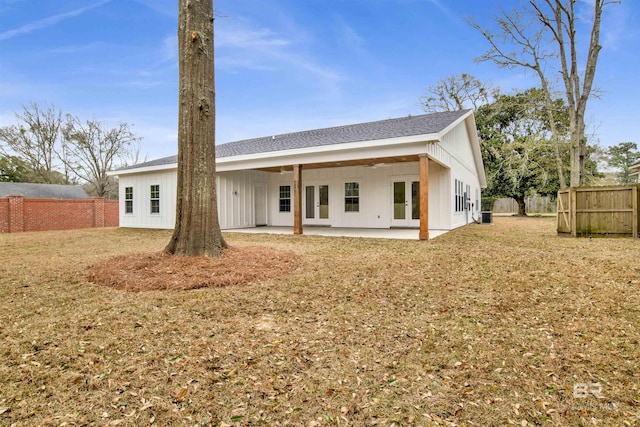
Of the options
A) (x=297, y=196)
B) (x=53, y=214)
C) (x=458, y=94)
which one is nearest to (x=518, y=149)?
(x=458, y=94)

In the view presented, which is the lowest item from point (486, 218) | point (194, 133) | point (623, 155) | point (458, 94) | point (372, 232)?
point (372, 232)

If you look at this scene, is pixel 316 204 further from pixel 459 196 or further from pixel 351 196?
pixel 459 196

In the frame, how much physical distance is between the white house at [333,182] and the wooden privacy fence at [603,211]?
3673 mm

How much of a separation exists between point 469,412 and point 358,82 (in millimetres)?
17700

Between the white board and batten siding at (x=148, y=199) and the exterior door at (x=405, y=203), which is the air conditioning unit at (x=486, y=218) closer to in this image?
the exterior door at (x=405, y=203)

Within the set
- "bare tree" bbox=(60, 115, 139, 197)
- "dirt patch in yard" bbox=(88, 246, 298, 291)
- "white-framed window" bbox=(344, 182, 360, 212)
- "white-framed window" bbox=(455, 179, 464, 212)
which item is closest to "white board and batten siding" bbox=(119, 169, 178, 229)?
"white-framed window" bbox=(344, 182, 360, 212)

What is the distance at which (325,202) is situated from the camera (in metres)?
14.4

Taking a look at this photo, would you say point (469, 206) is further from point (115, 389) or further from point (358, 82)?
point (115, 389)

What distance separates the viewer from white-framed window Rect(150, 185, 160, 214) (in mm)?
14672

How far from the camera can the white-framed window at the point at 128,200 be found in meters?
15.7

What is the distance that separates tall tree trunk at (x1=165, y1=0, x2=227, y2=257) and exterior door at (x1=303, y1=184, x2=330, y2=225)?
8.92 metres

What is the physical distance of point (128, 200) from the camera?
52.1ft

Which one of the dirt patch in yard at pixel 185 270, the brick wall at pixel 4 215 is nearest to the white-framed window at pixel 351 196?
the dirt patch in yard at pixel 185 270

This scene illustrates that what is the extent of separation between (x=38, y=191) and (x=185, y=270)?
2483 cm
